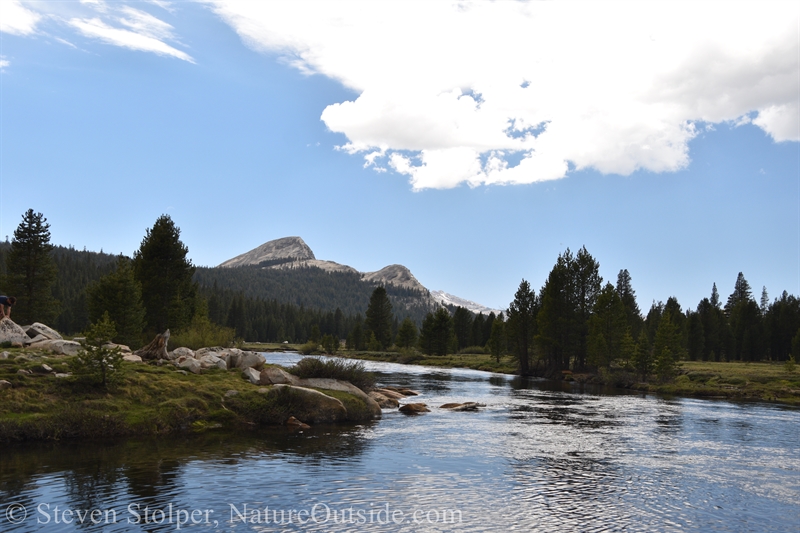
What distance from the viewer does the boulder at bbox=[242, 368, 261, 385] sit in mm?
36397

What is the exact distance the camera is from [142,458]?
22.7m

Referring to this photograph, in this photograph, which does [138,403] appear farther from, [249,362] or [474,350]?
[474,350]

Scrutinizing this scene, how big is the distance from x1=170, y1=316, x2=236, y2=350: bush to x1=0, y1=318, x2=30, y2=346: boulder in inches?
875

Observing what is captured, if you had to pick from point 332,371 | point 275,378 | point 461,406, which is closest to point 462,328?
point 461,406

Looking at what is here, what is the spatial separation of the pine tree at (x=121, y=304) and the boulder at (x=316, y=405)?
971 inches

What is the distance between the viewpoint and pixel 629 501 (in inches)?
777

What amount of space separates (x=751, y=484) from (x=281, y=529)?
18161 millimetres

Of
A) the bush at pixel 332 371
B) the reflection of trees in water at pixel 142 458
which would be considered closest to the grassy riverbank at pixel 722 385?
the bush at pixel 332 371

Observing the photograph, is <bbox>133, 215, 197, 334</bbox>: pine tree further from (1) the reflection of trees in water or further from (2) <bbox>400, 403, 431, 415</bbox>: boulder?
(1) the reflection of trees in water

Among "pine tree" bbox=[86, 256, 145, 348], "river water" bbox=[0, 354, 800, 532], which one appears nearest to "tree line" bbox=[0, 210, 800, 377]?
"pine tree" bbox=[86, 256, 145, 348]

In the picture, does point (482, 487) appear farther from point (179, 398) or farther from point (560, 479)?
point (179, 398)

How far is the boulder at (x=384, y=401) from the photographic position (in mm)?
43156

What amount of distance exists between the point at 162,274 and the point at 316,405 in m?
39.2

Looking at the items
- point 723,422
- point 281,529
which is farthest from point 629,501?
point 723,422
